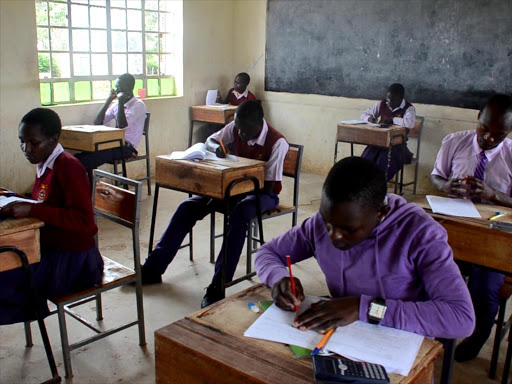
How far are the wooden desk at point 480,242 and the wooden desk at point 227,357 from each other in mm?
1046

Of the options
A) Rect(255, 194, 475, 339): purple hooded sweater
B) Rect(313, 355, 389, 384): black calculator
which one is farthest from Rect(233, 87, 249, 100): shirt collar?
Rect(313, 355, 389, 384): black calculator

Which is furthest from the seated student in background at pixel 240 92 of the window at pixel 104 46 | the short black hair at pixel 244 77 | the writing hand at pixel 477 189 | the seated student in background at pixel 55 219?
the seated student in background at pixel 55 219

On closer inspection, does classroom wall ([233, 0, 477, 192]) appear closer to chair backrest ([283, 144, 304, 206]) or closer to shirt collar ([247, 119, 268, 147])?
chair backrest ([283, 144, 304, 206])

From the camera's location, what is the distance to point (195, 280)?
11.5 ft

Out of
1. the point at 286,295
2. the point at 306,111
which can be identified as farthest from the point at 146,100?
the point at 286,295

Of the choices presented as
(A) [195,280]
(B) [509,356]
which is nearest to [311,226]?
(B) [509,356]

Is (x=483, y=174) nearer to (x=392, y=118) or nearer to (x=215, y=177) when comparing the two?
(x=215, y=177)

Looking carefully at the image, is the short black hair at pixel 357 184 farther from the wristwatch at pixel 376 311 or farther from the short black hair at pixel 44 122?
the short black hair at pixel 44 122

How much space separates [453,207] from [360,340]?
1.40 metres

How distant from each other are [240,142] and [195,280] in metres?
0.97

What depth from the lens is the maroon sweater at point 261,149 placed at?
3518mm

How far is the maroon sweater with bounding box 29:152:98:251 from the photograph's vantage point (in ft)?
7.22

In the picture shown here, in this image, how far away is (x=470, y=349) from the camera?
102 inches

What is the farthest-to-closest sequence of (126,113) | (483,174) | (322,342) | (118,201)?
(126,113) → (483,174) → (118,201) → (322,342)
